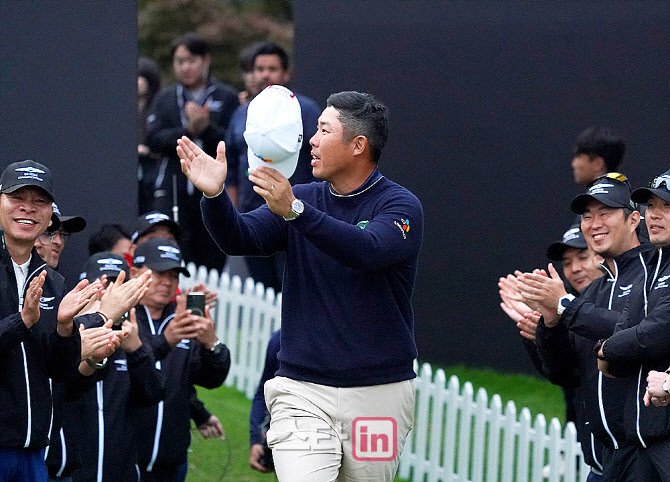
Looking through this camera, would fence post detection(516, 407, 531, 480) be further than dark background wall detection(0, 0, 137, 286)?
Yes

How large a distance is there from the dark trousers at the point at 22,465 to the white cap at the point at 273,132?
1.75 meters

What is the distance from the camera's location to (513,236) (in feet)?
32.7

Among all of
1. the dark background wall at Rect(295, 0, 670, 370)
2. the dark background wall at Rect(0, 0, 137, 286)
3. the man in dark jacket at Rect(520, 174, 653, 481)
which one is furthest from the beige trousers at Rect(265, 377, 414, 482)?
the dark background wall at Rect(295, 0, 670, 370)

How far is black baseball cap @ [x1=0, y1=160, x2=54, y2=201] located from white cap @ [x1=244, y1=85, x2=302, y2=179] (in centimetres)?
122

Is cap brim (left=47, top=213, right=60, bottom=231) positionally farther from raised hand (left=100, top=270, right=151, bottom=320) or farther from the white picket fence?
the white picket fence

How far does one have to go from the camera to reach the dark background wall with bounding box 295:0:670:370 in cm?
954

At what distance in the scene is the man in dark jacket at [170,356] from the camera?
5969 mm

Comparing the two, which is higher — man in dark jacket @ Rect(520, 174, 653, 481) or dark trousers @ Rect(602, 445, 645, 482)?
man in dark jacket @ Rect(520, 174, 653, 481)

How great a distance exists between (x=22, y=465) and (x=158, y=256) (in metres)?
1.59

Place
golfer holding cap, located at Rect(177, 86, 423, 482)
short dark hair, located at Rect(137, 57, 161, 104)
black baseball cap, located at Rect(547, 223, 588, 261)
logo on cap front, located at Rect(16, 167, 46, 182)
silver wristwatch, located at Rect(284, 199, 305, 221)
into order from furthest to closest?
short dark hair, located at Rect(137, 57, 161, 104)
black baseball cap, located at Rect(547, 223, 588, 261)
logo on cap front, located at Rect(16, 167, 46, 182)
golfer holding cap, located at Rect(177, 86, 423, 482)
silver wristwatch, located at Rect(284, 199, 305, 221)

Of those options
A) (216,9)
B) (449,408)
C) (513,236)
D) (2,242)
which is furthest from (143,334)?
(216,9)

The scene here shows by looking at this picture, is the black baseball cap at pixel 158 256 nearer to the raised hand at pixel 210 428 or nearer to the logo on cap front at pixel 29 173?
the raised hand at pixel 210 428

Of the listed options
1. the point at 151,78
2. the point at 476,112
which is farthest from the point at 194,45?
the point at 476,112

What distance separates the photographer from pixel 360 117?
457 cm
